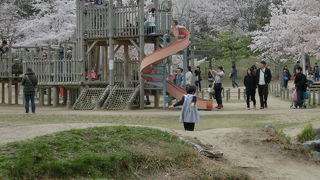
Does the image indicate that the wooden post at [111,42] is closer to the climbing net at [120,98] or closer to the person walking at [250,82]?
the climbing net at [120,98]

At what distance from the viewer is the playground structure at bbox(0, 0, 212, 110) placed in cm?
2684

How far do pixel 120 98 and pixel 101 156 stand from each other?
17082 millimetres

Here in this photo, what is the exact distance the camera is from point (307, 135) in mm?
14781

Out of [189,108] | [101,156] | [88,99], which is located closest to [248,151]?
[189,108]

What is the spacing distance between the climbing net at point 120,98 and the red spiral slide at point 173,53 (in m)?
0.88

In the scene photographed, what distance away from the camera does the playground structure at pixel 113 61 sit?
88.1ft

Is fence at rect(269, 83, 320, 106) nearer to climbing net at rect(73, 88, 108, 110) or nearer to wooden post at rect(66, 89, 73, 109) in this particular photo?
climbing net at rect(73, 88, 108, 110)

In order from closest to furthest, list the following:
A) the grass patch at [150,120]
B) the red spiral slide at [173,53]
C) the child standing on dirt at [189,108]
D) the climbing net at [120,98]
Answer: the child standing on dirt at [189,108]
the grass patch at [150,120]
the red spiral slide at [173,53]
the climbing net at [120,98]

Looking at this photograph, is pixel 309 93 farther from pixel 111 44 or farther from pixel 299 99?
pixel 111 44

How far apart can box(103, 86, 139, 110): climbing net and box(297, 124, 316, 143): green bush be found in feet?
40.5

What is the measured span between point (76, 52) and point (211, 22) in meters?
39.7

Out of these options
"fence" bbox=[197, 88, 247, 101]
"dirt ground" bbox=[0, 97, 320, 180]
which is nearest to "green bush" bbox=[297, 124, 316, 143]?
"dirt ground" bbox=[0, 97, 320, 180]

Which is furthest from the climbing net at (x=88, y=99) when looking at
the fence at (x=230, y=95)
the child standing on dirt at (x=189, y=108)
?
the child standing on dirt at (x=189, y=108)

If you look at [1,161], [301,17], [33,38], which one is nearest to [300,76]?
[301,17]
